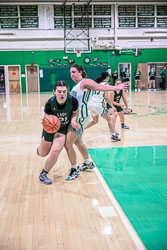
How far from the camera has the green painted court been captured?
3.31m

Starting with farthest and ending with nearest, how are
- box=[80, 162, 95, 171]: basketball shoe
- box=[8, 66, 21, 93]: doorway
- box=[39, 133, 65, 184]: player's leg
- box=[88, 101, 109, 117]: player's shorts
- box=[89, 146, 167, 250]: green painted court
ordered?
box=[8, 66, 21, 93]: doorway
box=[88, 101, 109, 117]: player's shorts
box=[80, 162, 95, 171]: basketball shoe
box=[39, 133, 65, 184]: player's leg
box=[89, 146, 167, 250]: green painted court

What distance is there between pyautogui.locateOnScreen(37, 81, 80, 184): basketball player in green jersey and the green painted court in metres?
0.91

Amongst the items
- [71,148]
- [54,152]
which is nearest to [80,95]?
[71,148]

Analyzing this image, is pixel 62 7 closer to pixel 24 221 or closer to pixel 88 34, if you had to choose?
pixel 88 34

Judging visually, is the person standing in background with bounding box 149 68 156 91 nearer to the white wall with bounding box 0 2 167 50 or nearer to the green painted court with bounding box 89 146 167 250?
the white wall with bounding box 0 2 167 50

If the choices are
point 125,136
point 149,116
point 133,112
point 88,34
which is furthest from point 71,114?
point 88,34

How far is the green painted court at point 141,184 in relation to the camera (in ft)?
10.9

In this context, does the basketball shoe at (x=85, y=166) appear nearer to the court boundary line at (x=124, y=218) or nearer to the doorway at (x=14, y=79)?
the court boundary line at (x=124, y=218)

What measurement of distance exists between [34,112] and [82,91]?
334 inches

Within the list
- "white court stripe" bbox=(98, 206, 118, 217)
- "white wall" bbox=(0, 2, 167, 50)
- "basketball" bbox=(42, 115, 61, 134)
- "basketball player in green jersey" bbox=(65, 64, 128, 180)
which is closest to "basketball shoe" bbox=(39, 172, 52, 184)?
"basketball player in green jersey" bbox=(65, 64, 128, 180)

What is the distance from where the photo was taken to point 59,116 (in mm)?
4594

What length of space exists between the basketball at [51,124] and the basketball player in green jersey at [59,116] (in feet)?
0.33

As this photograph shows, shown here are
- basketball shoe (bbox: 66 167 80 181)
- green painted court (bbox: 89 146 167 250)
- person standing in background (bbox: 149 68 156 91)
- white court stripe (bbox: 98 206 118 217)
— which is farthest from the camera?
person standing in background (bbox: 149 68 156 91)

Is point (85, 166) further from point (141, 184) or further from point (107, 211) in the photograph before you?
point (107, 211)
